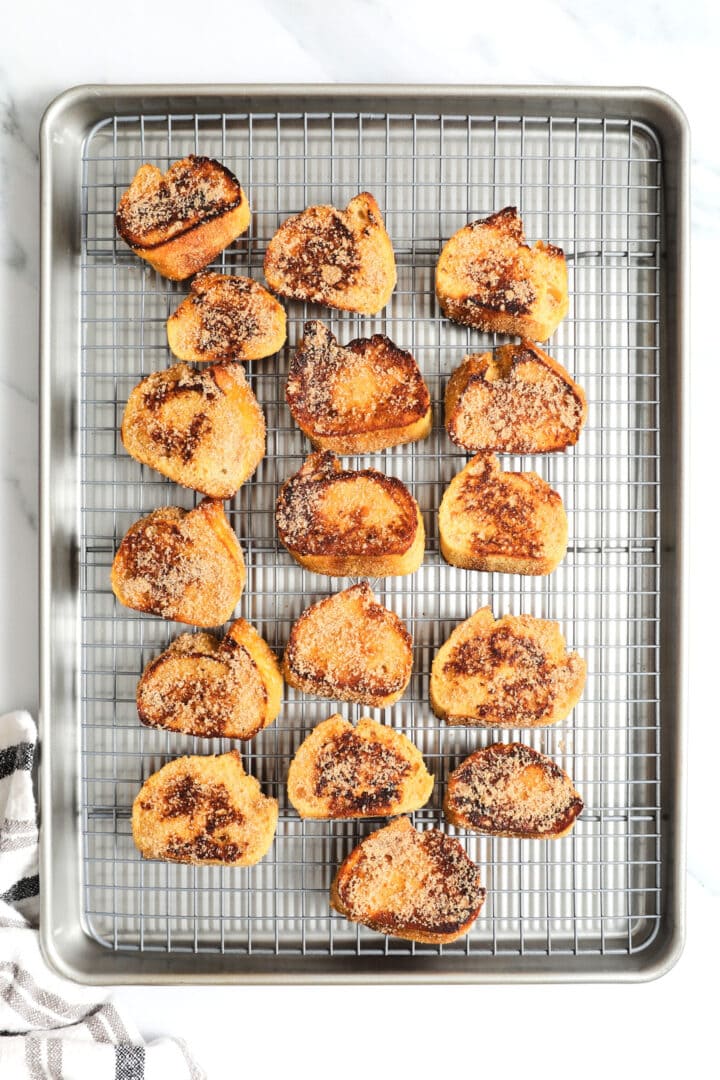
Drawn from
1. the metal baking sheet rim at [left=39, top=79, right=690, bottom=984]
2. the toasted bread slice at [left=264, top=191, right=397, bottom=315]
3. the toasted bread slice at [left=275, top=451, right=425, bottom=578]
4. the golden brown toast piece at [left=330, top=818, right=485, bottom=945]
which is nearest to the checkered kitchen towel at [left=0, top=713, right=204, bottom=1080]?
the metal baking sheet rim at [left=39, top=79, right=690, bottom=984]

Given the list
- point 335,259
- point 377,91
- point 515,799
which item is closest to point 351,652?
point 515,799

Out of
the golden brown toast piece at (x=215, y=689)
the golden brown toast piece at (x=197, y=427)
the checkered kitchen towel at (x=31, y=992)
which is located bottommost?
the checkered kitchen towel at (x=31, y=992)

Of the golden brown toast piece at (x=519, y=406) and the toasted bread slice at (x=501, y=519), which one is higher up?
the golden brown toast piece at (x=519, y=406)

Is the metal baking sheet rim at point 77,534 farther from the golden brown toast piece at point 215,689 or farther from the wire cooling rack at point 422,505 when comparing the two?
the golden brown toast piece at point 215,689

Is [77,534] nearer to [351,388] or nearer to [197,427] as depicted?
[197,427]

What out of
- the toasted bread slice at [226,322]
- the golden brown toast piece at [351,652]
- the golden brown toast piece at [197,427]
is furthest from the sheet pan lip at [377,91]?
the golden brown toast piece at [351,652]

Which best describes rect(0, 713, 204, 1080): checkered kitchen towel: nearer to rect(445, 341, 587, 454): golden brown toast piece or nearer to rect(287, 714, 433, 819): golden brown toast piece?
rect(287, 714, 433, 819): golden brown toast piece
